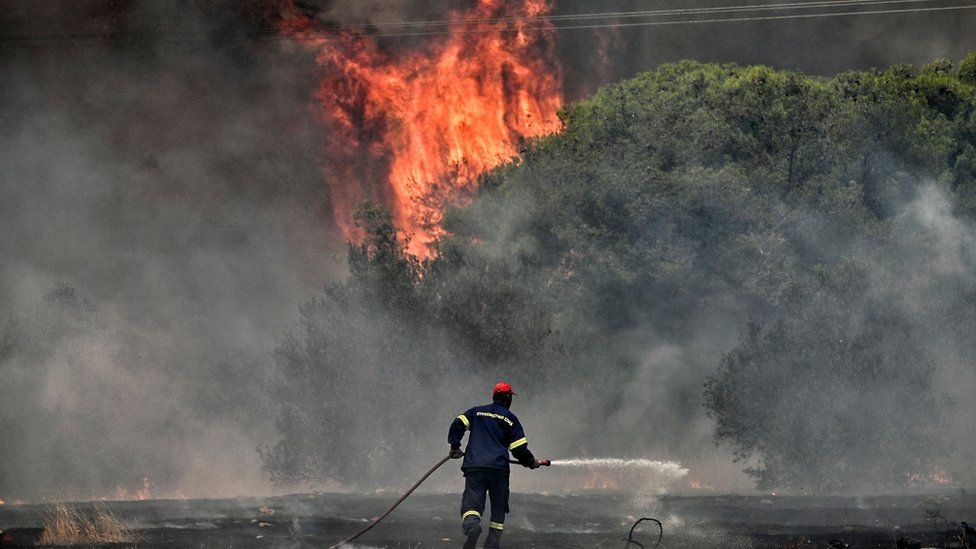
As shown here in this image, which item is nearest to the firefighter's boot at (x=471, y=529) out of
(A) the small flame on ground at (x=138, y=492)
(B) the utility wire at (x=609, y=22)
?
(A) the small flame on ground at (x=138, y=492)

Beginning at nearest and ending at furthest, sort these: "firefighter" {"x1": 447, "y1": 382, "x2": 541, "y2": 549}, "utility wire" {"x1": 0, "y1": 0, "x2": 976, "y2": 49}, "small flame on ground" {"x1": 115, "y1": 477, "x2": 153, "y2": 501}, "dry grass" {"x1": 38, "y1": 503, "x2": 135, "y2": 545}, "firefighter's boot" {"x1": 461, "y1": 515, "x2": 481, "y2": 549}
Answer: "firefighter's boot" {"x1": 461, "y1": 515, "x2": 481, "y2": 549} < "firefighter" {"x1": 447, "y1": 382, "x2": 541, "y2": 549} < "dry grass" {"x1": 38, "y1": 503, "x2": 135, "y2": 545} < "small flame on ground" {"x1": 115, "y1": 477, "x2": 153, "y2": 501} < "utility wire" {"x1": 0, "y1": 0, "x2": 976, "y2": 49}

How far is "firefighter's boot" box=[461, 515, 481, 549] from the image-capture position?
19.2 meters

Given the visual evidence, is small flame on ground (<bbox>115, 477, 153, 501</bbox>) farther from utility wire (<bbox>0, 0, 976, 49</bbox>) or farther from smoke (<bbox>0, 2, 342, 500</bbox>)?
utility wire (<bbox>0, 0, 976, 49</bbox>)

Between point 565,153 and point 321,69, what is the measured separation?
1913 cm

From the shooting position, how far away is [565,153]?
155 ft

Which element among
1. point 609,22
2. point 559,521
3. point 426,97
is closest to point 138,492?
point 559,521

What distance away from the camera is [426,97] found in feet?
201

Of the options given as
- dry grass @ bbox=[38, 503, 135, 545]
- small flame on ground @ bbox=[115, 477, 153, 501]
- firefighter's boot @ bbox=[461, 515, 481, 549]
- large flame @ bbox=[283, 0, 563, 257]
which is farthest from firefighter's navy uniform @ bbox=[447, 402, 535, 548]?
large flame @ bbox=[283, 0, 563, 257]

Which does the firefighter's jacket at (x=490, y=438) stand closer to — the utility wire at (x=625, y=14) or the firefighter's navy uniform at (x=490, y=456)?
the firefighter's navy uniform at (x=490, y=456)

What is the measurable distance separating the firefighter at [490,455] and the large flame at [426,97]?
130 ft

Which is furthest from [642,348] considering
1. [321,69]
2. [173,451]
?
[321,69]

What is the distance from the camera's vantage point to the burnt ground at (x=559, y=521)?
2305 centimetres

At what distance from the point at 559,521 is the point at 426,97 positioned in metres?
37.9

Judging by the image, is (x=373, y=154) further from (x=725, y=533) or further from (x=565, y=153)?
(x=725, y=533)
